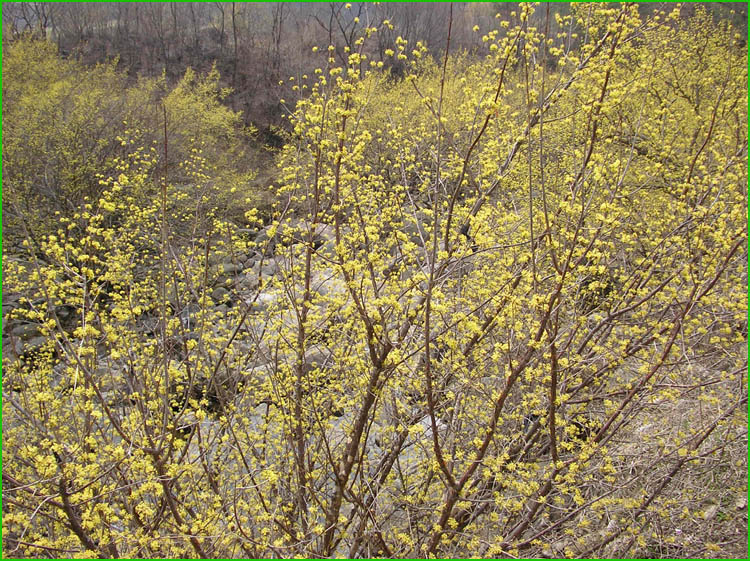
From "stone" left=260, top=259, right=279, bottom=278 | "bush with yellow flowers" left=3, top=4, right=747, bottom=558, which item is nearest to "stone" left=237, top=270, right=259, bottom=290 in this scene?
"stone" left=260, top=259, right=279, bottom=278

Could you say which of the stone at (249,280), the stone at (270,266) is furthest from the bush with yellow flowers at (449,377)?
the stone at (249,280)

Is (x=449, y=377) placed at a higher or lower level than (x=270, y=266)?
higher

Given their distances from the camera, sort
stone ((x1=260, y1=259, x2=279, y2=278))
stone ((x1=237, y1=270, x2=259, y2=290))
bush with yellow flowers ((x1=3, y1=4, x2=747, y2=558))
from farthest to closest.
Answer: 1. stone ((x1=237, y1=270, x2=259, y2=290))
2. stone ((x1=260, y1=259, x2=279, y2=278))
3. bush with yellow flowers ((x1=3, y1=4, x2=747, y2=558))

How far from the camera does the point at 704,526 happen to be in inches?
148

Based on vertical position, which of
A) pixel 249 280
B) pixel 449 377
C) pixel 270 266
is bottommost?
pixel 249 280

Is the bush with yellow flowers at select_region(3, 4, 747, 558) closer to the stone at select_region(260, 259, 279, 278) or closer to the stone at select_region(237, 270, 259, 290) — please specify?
the stone at select_region(260, 259, 279, 278)

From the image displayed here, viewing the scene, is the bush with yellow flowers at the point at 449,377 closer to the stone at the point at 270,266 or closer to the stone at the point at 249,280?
the stone at the point at 270,266

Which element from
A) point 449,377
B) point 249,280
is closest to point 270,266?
point 249,280

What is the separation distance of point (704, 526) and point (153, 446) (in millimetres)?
4091

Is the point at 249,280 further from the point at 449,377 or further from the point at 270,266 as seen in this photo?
the point at 449,377

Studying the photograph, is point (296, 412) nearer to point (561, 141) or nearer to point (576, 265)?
point (576, 265)

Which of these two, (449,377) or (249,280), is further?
(249,280)

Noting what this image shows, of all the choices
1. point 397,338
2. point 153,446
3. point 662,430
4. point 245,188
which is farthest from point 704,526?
point 245,188

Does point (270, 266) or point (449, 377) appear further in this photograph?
point (270, 266)
